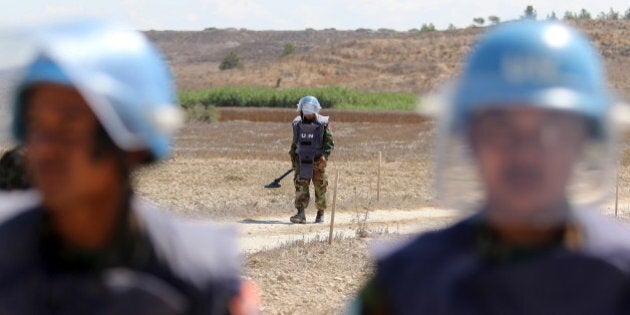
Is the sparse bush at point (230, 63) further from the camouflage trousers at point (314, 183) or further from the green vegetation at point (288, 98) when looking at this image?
the camouflage trousers at point (314, 183)

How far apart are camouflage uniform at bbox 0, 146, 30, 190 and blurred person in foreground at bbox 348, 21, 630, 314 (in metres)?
0.94

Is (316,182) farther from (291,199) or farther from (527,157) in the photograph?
(527,157)

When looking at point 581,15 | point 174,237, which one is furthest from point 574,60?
point 581,15

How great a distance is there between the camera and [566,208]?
104 inches

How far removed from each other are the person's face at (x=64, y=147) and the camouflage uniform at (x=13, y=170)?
0.25 meters

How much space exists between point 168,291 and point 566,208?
82cm

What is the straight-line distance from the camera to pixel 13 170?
3.78 meters

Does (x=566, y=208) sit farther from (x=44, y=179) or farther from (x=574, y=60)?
(x=44, y=179)

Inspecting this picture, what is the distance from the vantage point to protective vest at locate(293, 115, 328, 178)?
1764 centimetres

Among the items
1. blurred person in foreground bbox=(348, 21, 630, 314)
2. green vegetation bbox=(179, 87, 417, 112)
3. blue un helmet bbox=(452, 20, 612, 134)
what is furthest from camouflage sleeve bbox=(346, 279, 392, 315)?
green vegetation bbox=(179, 87, 417, 112)

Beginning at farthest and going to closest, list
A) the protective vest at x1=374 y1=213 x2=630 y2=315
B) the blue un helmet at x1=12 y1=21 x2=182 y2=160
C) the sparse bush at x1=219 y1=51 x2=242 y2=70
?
the sparse bush at x1=219 y1=51 x2=242 y2=70 < the blue un helmet at x1=12 y1=21 x2=182 y2=160 < the protective vest at x1=374 y1=213 x2=630 y2=315

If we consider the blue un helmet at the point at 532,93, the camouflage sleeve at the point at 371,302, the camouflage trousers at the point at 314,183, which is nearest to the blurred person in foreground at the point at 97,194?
the camouflage sleeve at the point at 371,302

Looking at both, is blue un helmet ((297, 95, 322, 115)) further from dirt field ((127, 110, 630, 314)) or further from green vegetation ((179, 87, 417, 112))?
green vegetation ((179, 87, 417, 112))

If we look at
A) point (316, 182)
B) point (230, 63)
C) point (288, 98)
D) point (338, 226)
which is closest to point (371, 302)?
point (338, 226)
